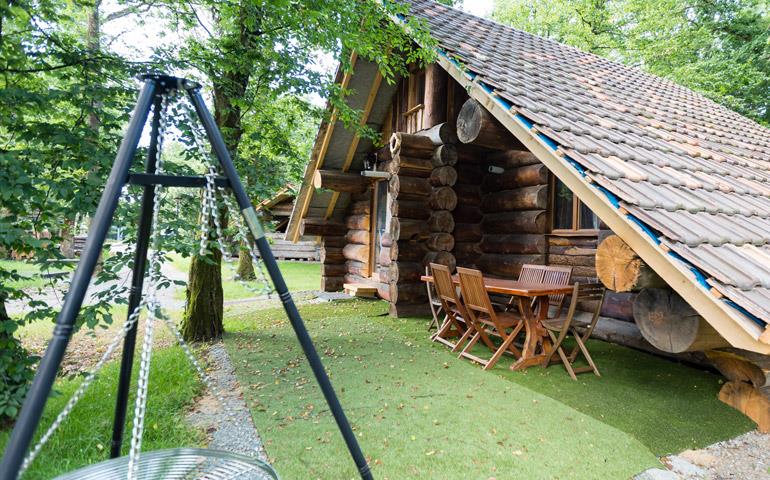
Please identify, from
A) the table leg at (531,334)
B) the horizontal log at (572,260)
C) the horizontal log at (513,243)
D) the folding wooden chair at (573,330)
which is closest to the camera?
the folding wooden chair at (573,330)

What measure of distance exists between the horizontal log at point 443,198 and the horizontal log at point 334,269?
4.70 m

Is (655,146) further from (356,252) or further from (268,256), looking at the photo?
(356,252)

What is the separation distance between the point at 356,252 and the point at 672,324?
7750mm

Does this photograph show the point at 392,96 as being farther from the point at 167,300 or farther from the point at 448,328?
the point at 167,300

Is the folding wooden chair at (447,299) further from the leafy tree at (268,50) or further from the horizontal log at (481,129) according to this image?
the leafy tree at (268,50)

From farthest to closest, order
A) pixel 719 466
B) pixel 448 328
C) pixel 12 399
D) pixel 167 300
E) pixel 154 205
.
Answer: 1. pixel 167 300
2. pixel 448 328
3. pixel 719 466
4. pixel 12 399
5. pixel 154 205

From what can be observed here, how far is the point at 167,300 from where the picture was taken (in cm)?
967

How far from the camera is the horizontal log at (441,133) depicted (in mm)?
6363

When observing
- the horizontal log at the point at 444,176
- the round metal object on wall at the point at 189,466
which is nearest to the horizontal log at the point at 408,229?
the horizontal log at the point at 444,176

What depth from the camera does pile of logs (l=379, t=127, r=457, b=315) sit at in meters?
6.60

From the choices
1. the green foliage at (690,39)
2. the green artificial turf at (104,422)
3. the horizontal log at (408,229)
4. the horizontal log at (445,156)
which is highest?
the green foliage at (690,39)

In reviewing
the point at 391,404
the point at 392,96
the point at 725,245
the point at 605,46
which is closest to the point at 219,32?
the point at 392,96

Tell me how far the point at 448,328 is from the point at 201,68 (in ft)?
13.8

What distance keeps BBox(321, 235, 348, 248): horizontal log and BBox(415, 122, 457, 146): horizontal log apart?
15.9ft
